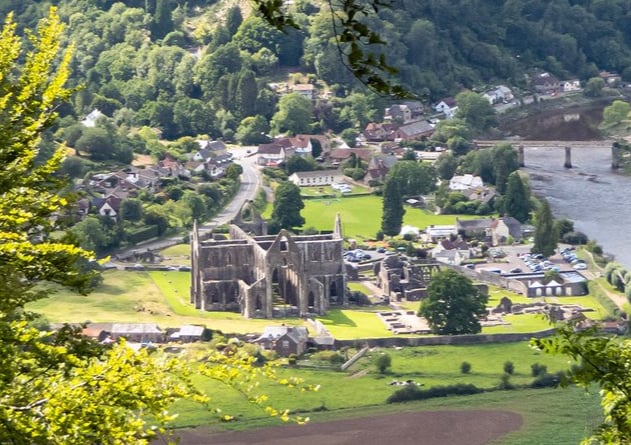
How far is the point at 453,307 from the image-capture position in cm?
4997

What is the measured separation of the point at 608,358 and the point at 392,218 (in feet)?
169

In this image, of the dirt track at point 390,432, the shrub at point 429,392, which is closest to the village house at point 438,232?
the shrub at point 429,392

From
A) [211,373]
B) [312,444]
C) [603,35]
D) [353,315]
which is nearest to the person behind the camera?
[211,373]

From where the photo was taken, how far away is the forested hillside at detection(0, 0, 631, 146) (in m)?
84.4

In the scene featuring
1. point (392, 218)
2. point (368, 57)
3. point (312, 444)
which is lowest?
point (312, 444)

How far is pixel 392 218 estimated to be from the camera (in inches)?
2489

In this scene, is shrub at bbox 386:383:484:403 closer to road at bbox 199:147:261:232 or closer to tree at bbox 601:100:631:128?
road at bbox 199:147:261:232

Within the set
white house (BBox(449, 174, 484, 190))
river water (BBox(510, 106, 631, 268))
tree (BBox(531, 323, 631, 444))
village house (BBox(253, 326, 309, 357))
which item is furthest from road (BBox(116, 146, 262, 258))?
tree (BBox(531, 323, 631, 444))

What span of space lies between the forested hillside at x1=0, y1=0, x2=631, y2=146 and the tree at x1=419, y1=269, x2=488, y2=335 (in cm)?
2729

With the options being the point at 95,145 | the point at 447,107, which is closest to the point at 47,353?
the point at 95,145

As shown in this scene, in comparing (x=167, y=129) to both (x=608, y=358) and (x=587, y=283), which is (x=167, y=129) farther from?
(x=608, y=358)

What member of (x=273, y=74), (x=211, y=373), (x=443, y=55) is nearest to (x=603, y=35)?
(x=443, y=55)

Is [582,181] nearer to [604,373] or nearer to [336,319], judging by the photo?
[336,319]

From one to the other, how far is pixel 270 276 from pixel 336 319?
2418 mm
